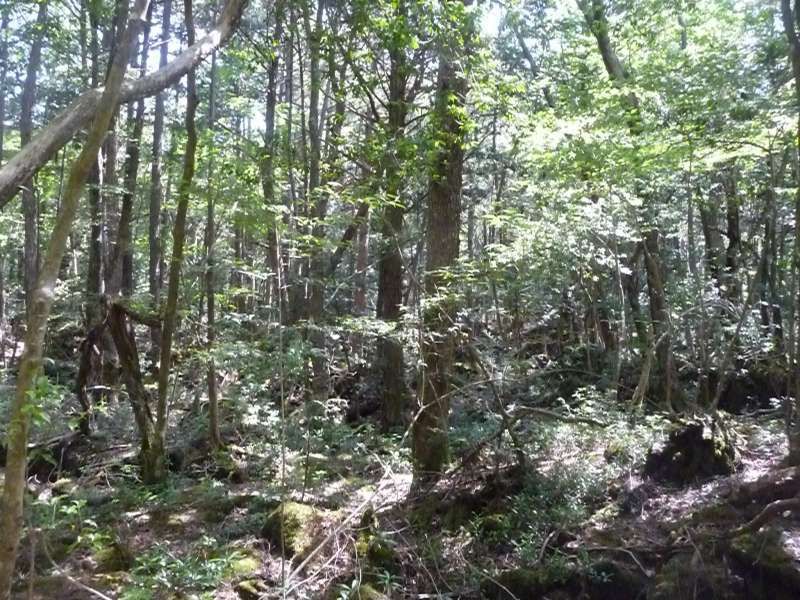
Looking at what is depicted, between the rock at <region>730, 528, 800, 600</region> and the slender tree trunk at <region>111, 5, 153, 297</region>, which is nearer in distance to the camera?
the rock at <region>730, 528, 800, 600</region>

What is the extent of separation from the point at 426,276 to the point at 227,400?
4163 mm

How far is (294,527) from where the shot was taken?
745 cm

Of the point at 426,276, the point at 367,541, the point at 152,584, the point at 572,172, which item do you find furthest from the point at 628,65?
the point at 152,584

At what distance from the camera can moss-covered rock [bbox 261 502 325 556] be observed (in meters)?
7.19

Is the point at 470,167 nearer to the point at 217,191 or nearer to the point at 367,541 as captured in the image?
the point at 217,191

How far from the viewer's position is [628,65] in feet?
45.7

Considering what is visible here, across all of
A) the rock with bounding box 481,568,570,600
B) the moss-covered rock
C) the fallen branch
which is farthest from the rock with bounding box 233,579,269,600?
the fallen branch

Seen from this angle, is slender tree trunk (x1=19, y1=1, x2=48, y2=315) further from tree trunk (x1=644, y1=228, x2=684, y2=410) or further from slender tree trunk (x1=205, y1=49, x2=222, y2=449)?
tree trunk (x1=644, y1=228, x2=684, y2=410)

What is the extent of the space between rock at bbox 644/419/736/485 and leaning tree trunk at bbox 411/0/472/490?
2537mm

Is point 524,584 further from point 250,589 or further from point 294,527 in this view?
point 250,589

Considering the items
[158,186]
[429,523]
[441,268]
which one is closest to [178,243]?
[441,268]

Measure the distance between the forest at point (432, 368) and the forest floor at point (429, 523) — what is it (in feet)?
0.12

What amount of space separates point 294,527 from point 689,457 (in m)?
4.71

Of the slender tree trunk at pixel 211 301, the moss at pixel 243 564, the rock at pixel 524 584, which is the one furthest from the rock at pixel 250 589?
the slender tree trunk at pixel 211 301
